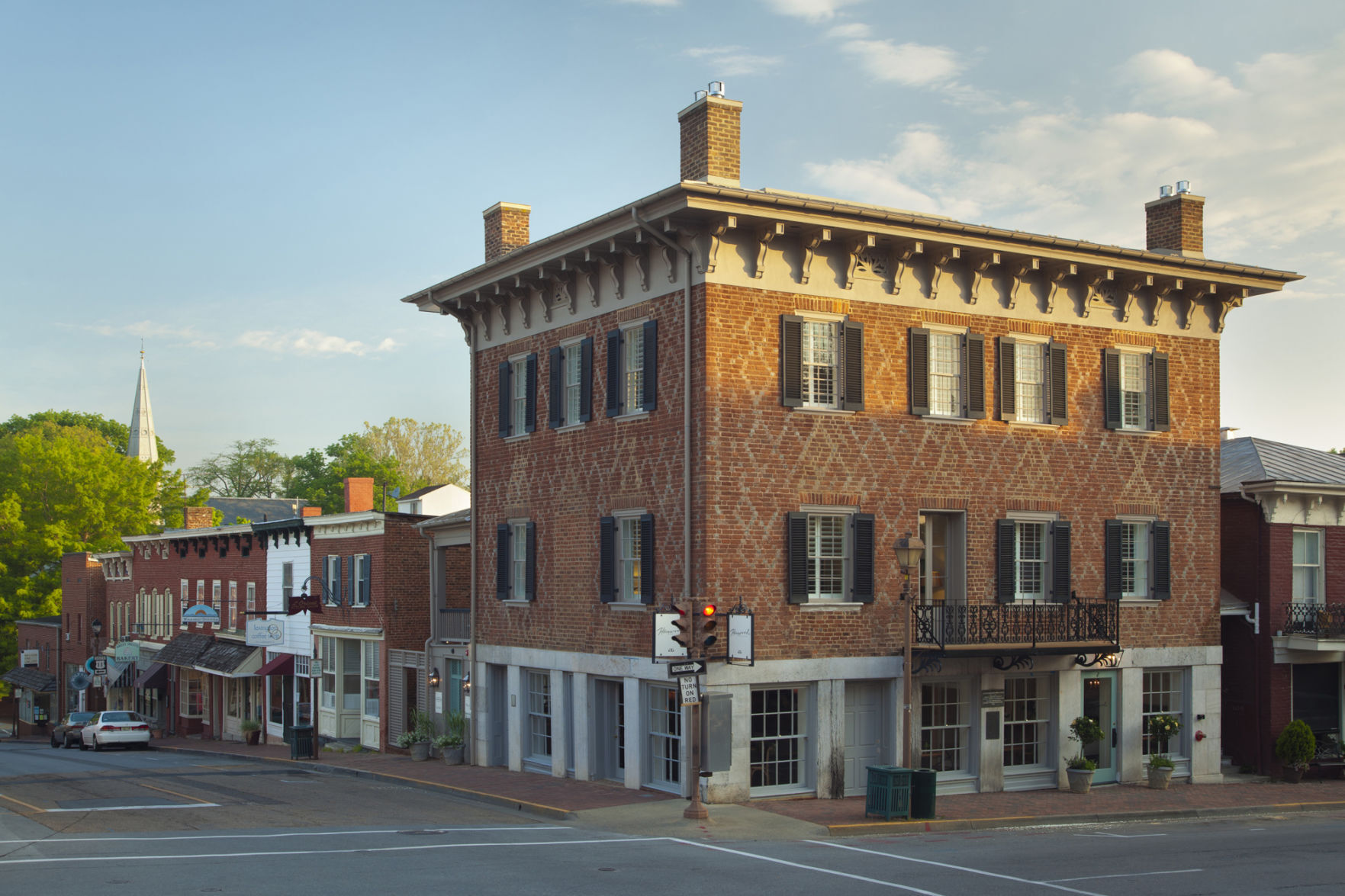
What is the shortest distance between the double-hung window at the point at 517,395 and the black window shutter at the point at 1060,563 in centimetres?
1129

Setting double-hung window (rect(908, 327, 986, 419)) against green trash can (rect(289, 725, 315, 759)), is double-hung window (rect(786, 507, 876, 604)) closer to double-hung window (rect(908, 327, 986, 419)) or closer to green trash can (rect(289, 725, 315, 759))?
double-hung window (rect(908, 327, 986, 419))

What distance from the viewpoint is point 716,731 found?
2184 cm

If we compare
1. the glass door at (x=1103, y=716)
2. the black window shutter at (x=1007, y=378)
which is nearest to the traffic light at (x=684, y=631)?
the black window shutter at (x=1007, y=378)

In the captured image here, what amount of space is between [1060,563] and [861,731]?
18.1 ft

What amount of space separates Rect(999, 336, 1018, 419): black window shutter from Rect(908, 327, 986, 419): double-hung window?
1.28 feet

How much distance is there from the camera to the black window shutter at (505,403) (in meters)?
29.4

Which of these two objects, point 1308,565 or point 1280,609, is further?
point 1308,565

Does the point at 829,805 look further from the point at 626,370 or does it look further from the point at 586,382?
the point at 586,382

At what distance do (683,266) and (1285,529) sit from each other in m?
15.7

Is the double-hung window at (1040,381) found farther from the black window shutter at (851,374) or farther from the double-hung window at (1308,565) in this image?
the double-hung window at (1308,565)

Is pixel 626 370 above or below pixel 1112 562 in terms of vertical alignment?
above

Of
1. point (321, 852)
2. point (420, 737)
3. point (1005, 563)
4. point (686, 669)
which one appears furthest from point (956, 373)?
point (420, 737)

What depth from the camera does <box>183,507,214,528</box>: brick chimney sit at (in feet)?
208

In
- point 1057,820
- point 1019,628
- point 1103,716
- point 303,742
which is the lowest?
point 303,742
